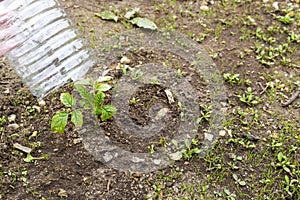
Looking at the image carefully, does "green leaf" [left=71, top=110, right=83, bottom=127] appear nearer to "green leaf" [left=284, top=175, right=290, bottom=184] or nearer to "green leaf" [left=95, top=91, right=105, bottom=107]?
"green leaf" [left=95, top=91, right=105, bottom=107]

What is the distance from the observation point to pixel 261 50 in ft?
10.6

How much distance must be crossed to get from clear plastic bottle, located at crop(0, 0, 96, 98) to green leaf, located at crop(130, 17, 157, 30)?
1.61 ft

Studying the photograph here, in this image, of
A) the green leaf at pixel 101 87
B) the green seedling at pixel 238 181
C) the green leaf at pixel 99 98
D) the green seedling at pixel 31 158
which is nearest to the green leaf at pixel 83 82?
the green leaf at pixel 101 87

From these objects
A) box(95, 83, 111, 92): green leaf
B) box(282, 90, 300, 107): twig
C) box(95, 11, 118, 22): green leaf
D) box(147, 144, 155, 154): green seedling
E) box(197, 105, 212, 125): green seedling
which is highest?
box(95, 11, 118, 22): green leaf

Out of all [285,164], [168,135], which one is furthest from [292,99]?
[168,135]

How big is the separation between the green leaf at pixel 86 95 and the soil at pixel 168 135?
0.17m

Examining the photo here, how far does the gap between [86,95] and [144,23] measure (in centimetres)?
98

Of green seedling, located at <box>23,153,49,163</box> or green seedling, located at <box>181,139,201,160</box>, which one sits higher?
green seedling, located at <box>23,153,49,163</box>

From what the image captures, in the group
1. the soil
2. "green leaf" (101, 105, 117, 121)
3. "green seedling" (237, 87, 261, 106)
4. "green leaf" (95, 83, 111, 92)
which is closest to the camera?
the soil

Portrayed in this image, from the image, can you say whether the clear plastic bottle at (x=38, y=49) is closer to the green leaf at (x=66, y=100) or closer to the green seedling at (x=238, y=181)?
the green leaf at (x=66, y=100)

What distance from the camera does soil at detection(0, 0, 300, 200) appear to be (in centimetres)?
242

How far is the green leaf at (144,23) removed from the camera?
10.7ft

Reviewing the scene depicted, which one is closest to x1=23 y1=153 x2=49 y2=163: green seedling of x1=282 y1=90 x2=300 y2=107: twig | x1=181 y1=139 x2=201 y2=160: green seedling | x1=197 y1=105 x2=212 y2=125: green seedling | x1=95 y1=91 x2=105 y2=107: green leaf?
x1=95 y1=91 x2=105 y2=107: green leaf

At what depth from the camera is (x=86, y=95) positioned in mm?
2566
